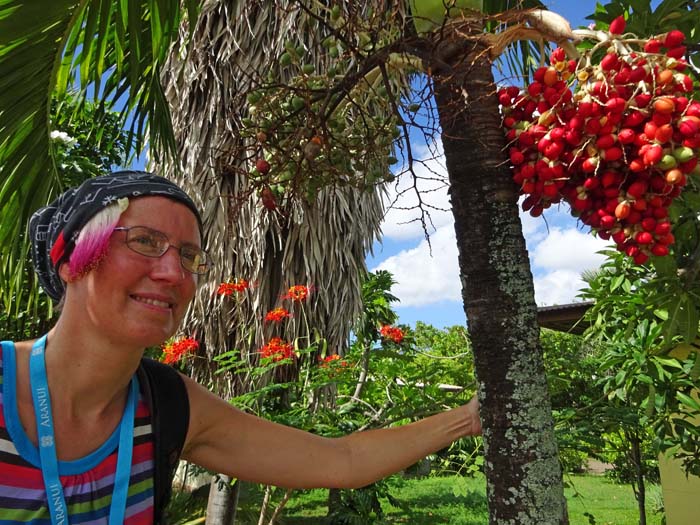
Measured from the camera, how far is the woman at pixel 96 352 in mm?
1309

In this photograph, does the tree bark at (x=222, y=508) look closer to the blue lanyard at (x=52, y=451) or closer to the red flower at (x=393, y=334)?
the red flower at (x=393, y=334)

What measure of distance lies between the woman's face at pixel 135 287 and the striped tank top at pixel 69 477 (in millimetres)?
238

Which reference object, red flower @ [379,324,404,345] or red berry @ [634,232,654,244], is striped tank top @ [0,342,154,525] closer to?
red berry @ [634,232,654,244]

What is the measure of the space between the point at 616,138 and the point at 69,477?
4.33ft

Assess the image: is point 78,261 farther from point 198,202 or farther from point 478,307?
point 198,202

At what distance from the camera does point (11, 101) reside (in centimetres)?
278

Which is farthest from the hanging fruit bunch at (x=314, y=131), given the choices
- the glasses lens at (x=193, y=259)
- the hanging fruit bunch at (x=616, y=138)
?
the hanging fruit bunch at (x=616, y=138)

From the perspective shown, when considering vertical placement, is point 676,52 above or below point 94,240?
above

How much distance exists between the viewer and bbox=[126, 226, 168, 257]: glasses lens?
4.44ft

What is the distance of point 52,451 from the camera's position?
133 cm

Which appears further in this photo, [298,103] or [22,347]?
[298,103]

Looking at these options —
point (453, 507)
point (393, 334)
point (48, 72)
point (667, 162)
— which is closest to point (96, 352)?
point (667, 162)

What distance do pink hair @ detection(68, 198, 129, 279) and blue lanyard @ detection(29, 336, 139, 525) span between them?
0.24m

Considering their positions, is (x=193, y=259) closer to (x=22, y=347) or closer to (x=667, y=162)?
(x=22, y=347)
